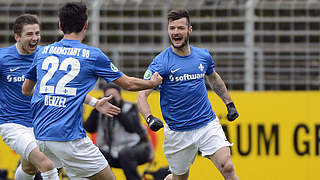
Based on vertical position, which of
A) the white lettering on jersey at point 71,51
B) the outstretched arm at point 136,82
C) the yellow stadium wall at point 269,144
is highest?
the white lettering on jersey at point 71,51

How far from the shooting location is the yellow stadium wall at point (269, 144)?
10.3 meters

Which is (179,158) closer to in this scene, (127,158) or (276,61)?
(127,158)

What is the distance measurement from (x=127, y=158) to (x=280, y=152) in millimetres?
2388

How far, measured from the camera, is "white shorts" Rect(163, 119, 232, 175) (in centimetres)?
732

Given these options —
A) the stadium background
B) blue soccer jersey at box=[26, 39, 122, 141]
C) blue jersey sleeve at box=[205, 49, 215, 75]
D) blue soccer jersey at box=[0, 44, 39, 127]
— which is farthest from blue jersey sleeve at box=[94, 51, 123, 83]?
the stadium background

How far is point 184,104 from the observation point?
24.2 feet

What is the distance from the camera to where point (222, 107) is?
10.4 metres

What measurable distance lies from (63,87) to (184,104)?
5.74ft

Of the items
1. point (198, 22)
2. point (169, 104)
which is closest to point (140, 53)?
point (198, 22)

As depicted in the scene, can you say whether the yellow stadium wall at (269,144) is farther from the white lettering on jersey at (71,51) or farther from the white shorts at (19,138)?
the white lettering on jersey at (71,51)

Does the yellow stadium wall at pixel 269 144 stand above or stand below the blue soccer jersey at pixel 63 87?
below

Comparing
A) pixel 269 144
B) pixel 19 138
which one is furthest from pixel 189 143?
pixel 269 144

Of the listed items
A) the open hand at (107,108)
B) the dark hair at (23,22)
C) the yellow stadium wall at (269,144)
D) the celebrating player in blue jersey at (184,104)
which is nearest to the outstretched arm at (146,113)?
the celebrating player in blue jersey at (184,104)

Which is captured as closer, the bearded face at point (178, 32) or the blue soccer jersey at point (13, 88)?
the bearded face at point (178, 32)
